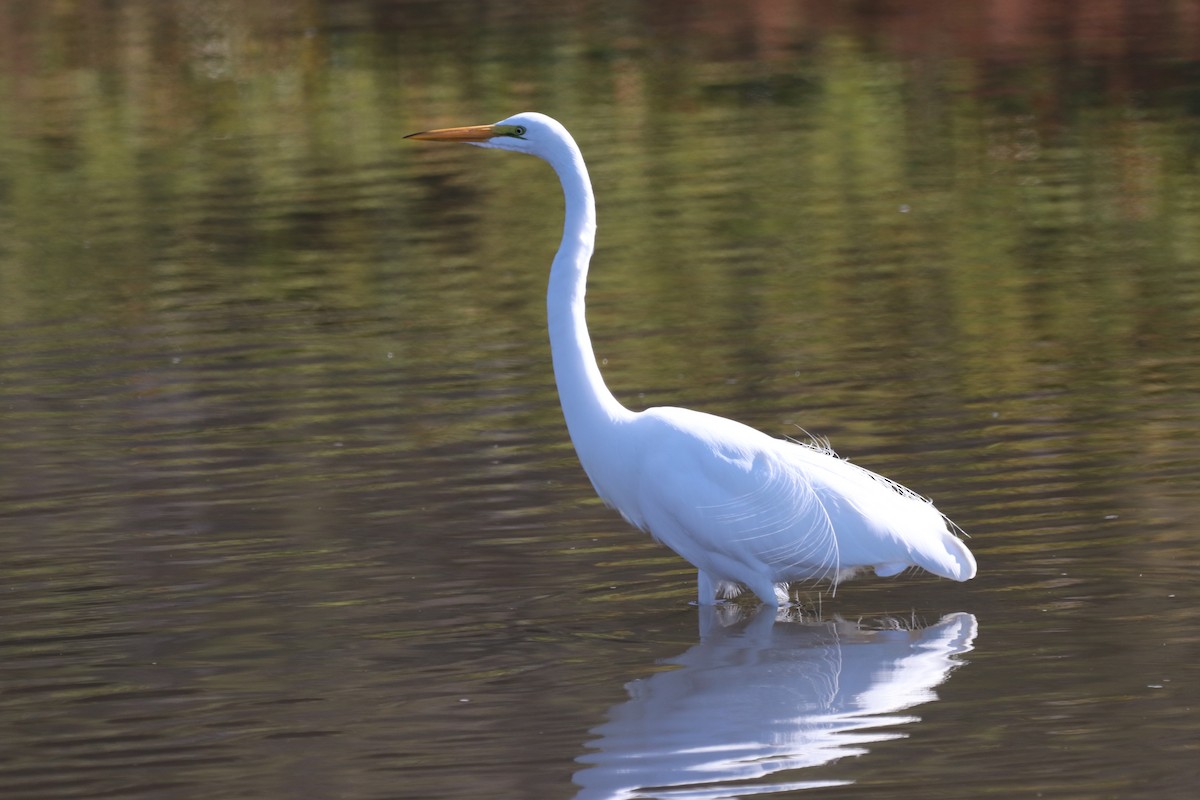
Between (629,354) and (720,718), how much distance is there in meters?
4.75

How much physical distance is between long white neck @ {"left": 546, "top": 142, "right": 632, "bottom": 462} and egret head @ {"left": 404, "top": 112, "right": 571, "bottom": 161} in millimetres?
49

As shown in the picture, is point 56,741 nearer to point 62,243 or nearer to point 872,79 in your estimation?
point 62,243

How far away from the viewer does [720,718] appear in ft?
17.4

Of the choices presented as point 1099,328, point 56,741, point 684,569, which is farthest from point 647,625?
point 1099,328

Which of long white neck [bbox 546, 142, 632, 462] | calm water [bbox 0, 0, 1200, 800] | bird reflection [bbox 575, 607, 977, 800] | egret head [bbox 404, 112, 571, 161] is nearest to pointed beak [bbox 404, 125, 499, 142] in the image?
egret head [bbox 404, 112, 571, 161]

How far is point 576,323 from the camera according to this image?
20.4 feet

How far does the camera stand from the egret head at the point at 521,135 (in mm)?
6172

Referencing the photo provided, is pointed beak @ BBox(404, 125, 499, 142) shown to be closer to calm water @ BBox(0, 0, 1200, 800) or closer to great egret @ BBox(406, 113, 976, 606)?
great egret @ BBox(406, 113, 976, 606)

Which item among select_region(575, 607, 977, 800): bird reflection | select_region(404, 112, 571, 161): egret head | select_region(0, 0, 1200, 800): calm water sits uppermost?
select_region(404, 112, 571, 161): egret head

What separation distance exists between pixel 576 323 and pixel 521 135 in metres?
0.64

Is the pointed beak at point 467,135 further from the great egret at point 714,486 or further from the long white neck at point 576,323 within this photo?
the long white neck at point 576,323

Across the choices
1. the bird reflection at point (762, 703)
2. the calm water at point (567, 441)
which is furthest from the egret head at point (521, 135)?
the bird reflection at point (762, 703)

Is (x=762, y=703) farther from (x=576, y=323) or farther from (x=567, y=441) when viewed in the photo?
(x=567, y=441)

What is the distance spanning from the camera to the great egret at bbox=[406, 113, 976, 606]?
6.03 m
